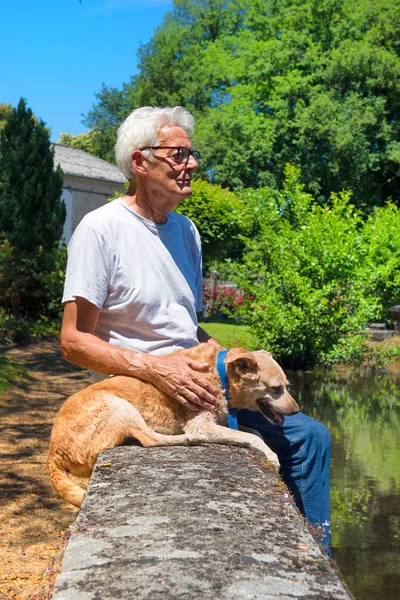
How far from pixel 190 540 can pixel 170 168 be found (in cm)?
214

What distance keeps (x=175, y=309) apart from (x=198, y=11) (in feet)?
186

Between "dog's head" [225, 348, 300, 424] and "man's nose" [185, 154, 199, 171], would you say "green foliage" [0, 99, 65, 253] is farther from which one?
"dog's head" [225, 348, 300, 424]

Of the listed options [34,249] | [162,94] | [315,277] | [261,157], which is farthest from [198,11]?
[315,277]

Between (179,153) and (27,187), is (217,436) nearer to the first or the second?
(179,153)

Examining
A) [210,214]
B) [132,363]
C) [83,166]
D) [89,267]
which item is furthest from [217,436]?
[83,166]

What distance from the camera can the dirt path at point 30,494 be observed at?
15.5 feet

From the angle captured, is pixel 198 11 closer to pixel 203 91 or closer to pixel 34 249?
pixel 203 91

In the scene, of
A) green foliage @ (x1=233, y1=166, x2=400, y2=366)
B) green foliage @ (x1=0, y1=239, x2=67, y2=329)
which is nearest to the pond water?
green foliage @ (x1=233, y1=166, x2=400, y2=366)

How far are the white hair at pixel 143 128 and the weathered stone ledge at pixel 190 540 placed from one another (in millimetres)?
1559

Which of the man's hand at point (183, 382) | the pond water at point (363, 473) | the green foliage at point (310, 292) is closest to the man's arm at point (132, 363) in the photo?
the man's hand at point (183, 382)

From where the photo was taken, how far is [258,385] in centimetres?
383

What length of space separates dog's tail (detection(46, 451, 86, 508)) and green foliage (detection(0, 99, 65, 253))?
1682cm

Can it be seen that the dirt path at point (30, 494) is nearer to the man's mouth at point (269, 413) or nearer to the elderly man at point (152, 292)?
the elderly man at point (152, 292)

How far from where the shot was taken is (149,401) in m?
3.62
